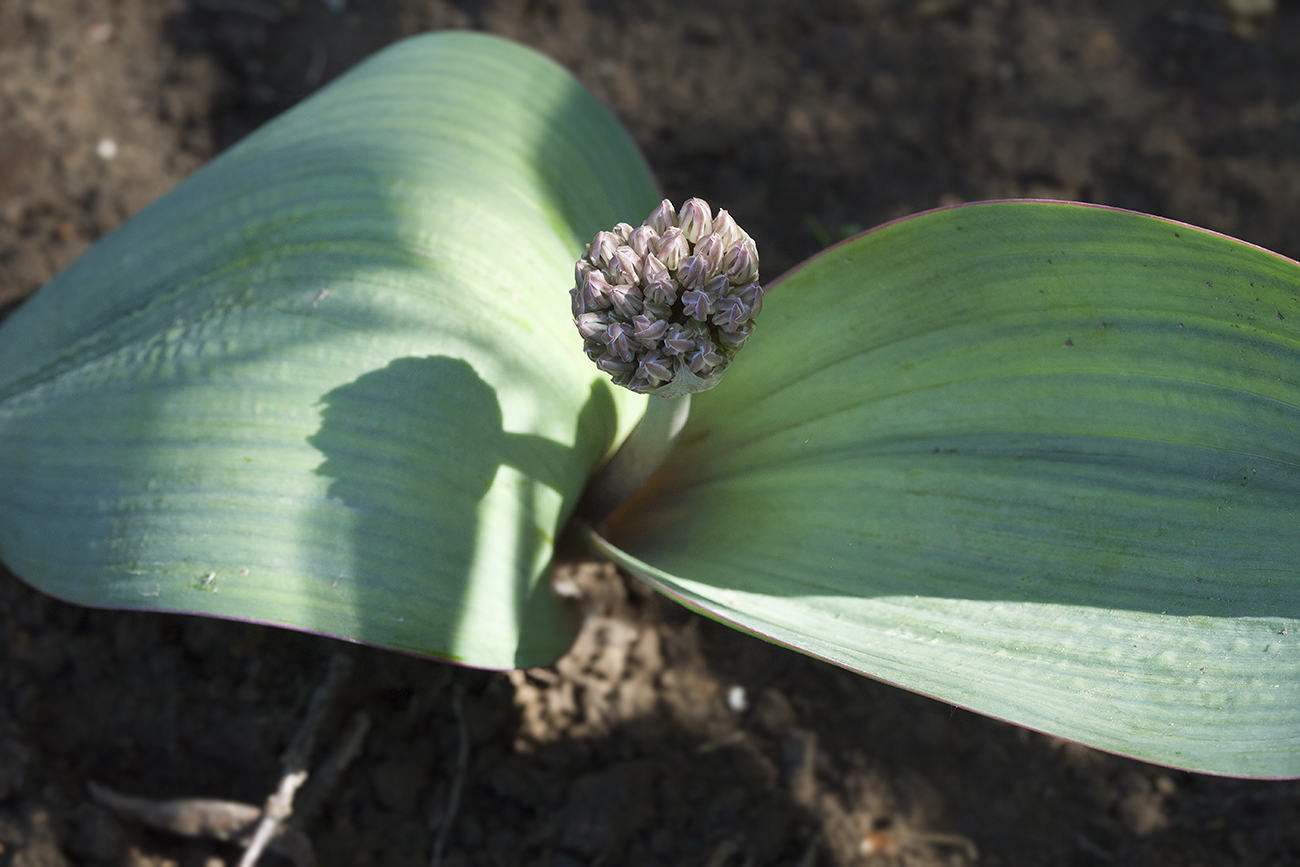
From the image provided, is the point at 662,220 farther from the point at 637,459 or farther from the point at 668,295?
the point at 637,459

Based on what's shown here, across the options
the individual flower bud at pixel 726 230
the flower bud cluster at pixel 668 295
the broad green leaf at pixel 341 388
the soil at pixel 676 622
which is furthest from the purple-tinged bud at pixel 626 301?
the soil at pixel 676 622

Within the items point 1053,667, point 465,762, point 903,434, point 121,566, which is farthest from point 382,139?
point 1053,667

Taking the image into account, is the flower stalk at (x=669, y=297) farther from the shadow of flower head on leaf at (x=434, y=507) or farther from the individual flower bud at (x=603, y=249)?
the shadow of flower head on leaf at (x=434, y=507)

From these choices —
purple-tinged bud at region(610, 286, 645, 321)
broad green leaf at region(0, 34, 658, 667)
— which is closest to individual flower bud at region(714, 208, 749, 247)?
purple-tinged bud at region(610, 286, 645, 321)

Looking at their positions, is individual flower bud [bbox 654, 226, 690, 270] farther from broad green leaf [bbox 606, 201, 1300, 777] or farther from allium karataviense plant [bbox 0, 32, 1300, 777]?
broad green leaf [bbox 606, 201, 1300, 777]

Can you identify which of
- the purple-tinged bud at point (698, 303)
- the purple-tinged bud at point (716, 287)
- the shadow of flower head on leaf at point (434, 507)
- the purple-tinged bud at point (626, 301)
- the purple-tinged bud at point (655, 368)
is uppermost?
the purple-tinged bud at point (716, 287)

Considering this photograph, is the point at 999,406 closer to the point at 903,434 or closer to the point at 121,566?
the point at 903,434
